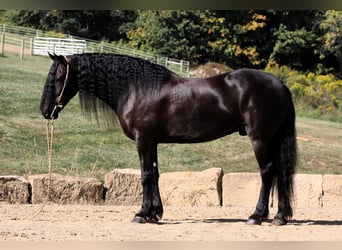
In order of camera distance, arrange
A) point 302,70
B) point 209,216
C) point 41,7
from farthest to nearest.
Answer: point 302,70 → point 209,216 → point 41,7

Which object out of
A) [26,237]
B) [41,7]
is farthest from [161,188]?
[41,7]

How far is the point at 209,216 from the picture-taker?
7992 mm

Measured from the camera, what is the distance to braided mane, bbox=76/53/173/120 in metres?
7.23

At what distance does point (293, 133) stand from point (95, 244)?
15.7ft

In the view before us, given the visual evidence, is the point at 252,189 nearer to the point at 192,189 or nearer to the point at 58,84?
the point at 192,189

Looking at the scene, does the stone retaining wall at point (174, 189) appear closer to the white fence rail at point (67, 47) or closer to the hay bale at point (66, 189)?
the hay bale at point (66, 189)

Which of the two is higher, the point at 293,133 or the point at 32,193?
the point at 293,133

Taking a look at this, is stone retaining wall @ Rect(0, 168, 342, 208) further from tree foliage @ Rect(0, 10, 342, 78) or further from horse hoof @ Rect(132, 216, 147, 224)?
tree foliage @ Rect(0, 10, 342, 78)

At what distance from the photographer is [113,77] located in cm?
727

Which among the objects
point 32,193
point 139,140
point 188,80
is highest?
point 188,80

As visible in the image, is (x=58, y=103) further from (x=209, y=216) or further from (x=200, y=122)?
(x=209, y=216)

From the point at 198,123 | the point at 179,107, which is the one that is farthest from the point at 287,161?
the point at 179,107

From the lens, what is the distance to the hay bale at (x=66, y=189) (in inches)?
345

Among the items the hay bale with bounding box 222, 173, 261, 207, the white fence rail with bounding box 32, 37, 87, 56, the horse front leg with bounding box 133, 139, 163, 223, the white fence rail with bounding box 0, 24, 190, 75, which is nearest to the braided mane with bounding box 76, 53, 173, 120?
the horse front leg with bounding box 133, 139, 163, 223
